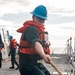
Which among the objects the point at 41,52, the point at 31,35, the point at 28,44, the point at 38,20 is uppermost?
the point at 38,20

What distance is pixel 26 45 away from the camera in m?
6.18

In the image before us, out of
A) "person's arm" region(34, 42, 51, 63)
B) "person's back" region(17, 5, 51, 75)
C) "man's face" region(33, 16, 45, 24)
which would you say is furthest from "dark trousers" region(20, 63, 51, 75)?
"man's face" region(33, 16, 45, 24)

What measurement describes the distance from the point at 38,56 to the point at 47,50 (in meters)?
0.23

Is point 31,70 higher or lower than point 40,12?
lower

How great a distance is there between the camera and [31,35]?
19.9 ft

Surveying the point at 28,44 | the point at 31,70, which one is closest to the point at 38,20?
the point at 28,44

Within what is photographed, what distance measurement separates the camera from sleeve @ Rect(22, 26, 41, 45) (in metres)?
6.03

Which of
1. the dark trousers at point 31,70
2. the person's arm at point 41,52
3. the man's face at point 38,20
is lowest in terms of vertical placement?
the dark trousers at point 31,70

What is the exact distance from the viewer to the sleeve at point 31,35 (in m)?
6.03

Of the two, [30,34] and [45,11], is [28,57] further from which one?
[45,11]

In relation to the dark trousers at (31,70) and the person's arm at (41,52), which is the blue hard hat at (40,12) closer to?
the person's arm at (41,52)

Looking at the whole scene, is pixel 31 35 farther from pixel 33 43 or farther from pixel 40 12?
pixel 40 12

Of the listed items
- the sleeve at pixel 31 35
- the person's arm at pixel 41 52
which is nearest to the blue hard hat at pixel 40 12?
the sleeve at pixel 31 35

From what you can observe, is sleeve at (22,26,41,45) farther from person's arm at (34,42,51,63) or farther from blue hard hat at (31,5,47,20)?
blue hard hat at (31,5,47,20)
